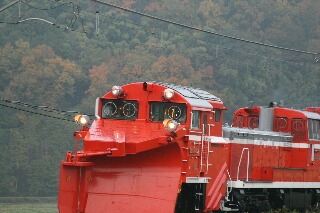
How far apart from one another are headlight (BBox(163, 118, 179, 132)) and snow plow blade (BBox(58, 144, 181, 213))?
2.30 ft

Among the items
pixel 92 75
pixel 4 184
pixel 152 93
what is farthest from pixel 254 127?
pixel 92 75

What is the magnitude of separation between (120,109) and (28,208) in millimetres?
35287

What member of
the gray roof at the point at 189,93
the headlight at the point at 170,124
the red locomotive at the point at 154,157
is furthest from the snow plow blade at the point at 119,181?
the gray roof at the point at 189,93

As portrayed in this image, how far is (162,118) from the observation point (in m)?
20.1

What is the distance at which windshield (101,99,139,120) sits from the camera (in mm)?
20500

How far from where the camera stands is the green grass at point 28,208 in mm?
51369

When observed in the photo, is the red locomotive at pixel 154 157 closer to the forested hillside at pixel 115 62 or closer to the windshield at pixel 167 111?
the windshield at pixel 167 111

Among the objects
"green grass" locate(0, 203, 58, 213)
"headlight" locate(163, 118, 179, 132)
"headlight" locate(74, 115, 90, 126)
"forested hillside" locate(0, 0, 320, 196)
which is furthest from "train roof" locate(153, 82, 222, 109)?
"forested hillside" locate(0, 0, 320, 196)

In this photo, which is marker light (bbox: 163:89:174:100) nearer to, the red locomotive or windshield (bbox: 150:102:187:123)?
the red locomotive

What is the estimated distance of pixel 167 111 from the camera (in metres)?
20.1

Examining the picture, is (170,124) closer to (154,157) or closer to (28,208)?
(154,157)

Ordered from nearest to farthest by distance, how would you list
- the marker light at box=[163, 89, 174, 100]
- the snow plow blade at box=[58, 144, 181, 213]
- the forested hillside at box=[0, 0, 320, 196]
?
1. the snow plow blade at box=[58, 144, 181, 213]
2. the marker light at box=[163, 89, 174, 100]
3. the forested hillside at box=[0, 0, 320, 196]

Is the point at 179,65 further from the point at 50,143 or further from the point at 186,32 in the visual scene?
the point at 50,143

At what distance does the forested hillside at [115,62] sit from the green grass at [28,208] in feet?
14.6
